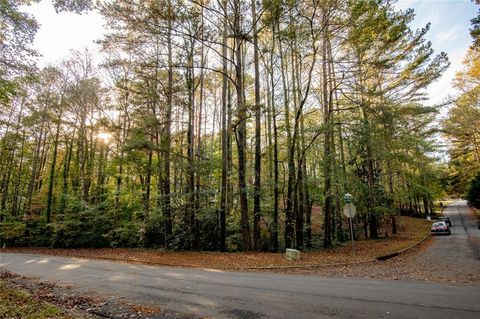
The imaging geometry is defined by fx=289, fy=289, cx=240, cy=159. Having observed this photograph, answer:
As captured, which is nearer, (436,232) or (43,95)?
(43,95)

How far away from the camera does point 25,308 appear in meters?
5.41

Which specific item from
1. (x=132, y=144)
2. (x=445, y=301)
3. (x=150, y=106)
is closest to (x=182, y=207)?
(x=132, y=144)

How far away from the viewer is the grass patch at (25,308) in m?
4.92

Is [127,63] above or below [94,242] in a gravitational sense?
above

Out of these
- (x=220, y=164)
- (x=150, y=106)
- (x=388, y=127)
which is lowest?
(x=220, y=164)

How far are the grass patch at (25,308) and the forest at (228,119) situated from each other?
6.36 meters

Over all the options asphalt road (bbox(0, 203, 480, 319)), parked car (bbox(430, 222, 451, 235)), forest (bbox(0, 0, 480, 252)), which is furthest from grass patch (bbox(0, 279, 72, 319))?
parked car (bbox(430, 222, 451, 235))

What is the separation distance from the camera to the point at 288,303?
5.80 m

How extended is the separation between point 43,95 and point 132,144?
14.9 meters

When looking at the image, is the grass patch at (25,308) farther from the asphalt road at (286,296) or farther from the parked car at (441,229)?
the parked car at (441,229)

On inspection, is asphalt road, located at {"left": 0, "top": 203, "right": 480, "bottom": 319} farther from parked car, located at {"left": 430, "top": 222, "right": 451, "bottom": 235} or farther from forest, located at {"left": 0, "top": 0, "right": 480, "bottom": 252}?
parked car, located at {"left": 430, "top": 222, "right": 451, "bottom": 235}

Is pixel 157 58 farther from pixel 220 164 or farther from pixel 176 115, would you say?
Answer: pixel 220 164

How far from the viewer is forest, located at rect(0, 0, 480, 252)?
14023mm

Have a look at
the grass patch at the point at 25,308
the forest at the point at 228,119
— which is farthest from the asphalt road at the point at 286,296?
the forest at the point at 228,119
